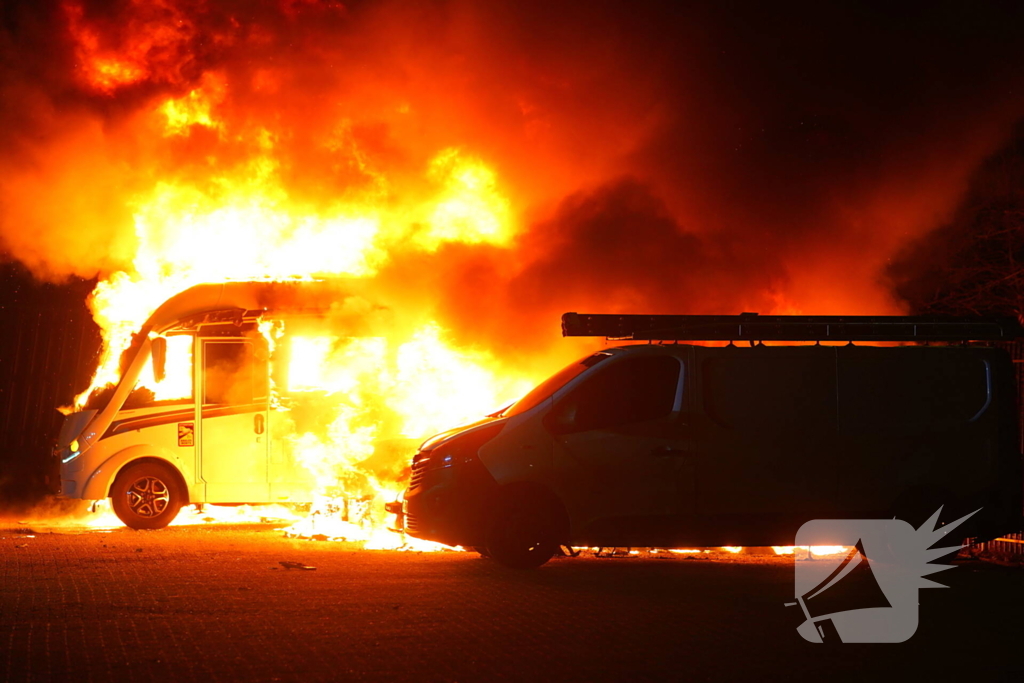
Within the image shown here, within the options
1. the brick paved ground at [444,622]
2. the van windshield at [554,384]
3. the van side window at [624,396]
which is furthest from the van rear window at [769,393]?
the brick paved ground at [444,622]

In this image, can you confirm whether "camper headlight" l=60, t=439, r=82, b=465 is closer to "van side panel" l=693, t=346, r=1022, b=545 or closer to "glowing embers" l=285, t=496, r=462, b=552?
"glowing embers" l=285, t=496, r=462, b=552

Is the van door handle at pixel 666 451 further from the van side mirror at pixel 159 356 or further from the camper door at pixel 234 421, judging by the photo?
the van side mirror at pixel 159 356

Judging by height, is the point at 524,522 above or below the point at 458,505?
below

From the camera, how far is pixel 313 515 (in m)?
13.5

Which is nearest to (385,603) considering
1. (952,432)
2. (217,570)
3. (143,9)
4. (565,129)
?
(217,570)

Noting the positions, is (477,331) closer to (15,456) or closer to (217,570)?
(217,570)

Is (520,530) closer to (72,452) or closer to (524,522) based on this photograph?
(524,522)

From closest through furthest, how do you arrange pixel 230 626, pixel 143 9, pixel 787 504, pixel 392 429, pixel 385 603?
pixel 230 626 → pixel 385 603 → pixel 787 504 → pixel 392 429 → pixel 143 9

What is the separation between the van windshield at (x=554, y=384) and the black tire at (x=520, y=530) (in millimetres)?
833

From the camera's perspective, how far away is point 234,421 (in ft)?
44.8

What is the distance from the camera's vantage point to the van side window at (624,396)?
990cm

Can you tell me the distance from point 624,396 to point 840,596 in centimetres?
241

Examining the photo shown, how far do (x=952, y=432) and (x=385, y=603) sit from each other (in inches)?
205

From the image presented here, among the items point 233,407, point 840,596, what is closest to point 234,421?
point 233,407
